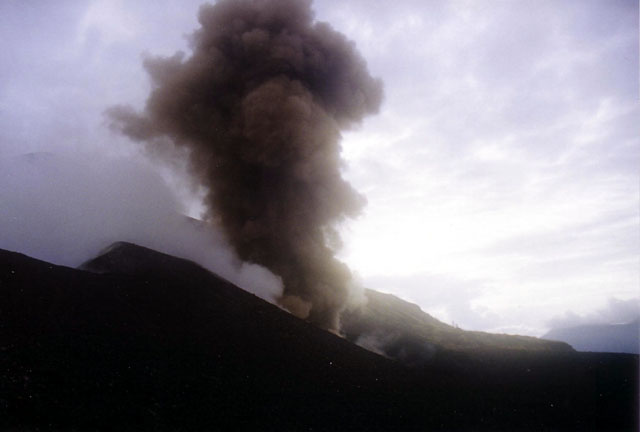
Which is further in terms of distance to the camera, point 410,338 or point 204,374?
point 410,338

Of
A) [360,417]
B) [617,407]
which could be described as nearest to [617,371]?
[617,407]

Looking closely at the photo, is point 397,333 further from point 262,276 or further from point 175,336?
point 175,336

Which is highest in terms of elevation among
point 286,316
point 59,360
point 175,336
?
point 286,316

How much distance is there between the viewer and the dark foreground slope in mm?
12094

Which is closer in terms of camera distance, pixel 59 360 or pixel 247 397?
pixel 59 360

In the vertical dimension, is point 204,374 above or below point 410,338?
below

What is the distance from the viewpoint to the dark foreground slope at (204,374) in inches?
476

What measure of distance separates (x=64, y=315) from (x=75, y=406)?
228 inches

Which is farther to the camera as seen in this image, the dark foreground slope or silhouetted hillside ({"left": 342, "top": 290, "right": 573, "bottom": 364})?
silhouetted hillside ({"left": 342, "top": 290, "right": 573, "bottom": 364})

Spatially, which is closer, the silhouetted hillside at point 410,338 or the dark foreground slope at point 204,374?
the dark foreground slope at point 204,374

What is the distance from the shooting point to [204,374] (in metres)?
15.1

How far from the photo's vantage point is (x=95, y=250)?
28672 millimetres

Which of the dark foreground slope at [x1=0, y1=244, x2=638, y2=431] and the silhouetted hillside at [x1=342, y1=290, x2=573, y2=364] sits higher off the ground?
the silhouetted hillside at [x1=342, y1=290, x2=573, y2=364]

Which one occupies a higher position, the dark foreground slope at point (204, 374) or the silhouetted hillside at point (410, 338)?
the silhouetted hillside at point (410, 338)
